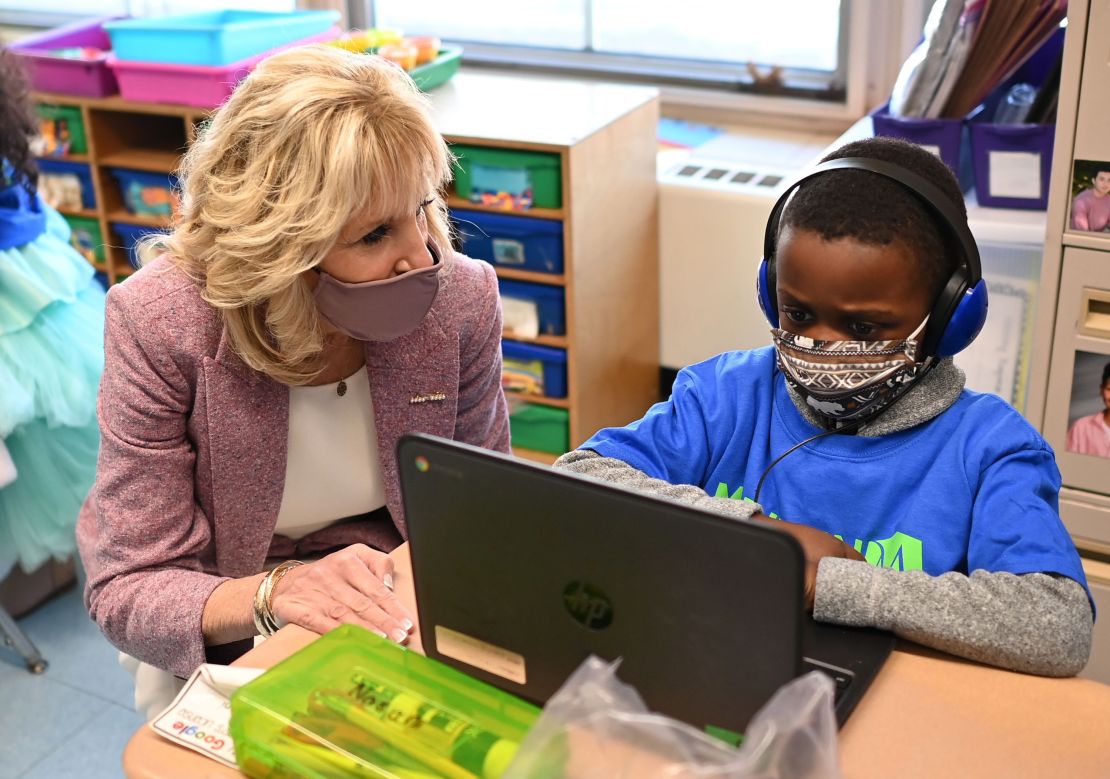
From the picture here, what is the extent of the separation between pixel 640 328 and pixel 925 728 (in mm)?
1843

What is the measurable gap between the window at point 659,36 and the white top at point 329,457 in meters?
1.71

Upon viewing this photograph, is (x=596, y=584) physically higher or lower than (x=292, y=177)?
lower

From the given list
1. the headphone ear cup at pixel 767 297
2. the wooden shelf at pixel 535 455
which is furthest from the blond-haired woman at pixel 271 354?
the wooden shelf at pixel 535 455

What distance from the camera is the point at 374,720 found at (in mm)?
840

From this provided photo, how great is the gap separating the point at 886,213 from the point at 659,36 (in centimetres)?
207

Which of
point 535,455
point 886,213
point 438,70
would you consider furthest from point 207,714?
point 438,70

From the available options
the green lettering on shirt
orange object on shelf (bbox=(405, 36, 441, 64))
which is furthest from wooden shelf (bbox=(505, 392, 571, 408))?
the green lettering on shirt

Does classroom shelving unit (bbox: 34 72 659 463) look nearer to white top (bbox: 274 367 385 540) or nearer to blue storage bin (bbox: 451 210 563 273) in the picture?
blue storage bin (bbox: 451 210 563 273)

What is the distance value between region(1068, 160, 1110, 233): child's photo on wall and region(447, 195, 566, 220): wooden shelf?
0.95 meters

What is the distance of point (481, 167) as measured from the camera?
2424mm

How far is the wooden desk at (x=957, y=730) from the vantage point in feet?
2.82

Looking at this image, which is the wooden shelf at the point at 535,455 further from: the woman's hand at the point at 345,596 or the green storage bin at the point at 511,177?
the woman's hand at the point at 345,596

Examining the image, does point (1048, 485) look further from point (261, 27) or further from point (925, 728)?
point (261, 27)

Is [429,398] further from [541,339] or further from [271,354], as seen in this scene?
[541,339]
